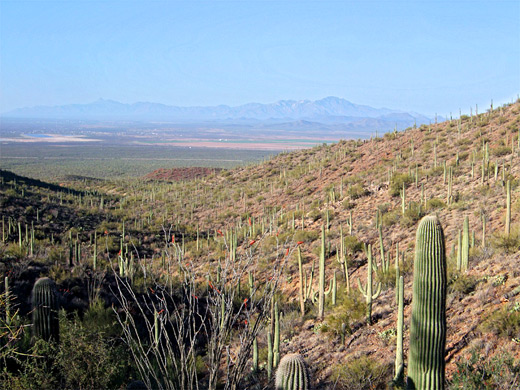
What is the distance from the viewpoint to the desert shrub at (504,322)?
6711 millimetres

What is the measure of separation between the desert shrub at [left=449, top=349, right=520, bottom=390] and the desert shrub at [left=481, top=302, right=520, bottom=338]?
0.70 m

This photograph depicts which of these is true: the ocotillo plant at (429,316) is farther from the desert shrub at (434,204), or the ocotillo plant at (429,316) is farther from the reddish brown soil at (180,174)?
the reddish brown soil at (180,174)

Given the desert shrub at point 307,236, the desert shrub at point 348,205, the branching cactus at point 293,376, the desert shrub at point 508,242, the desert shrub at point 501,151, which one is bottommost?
the desert shrub at point 307,236

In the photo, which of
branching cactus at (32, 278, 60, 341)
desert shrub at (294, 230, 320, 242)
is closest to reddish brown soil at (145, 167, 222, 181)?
desert shrub at (294, 230, 320, 242)

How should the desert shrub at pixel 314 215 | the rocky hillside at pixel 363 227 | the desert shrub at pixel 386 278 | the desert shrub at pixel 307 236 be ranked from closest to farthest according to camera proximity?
the rocky hillside at pixel 363 227, the desert shrub at pixel 386 278, the desert shrub at pixel 307 236, the desert shrub at pixel 314 215

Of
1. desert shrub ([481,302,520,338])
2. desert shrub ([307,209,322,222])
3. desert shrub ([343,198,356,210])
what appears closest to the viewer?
desert shrub ([481,302,520,338])

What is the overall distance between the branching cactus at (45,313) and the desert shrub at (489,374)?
21.3ft

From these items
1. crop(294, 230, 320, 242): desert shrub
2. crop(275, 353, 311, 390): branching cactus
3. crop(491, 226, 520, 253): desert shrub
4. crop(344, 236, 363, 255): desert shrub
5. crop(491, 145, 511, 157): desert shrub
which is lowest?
crop(294, 230, 320, 242): desert shrub

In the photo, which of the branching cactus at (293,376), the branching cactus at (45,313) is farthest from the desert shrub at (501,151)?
the branching cactus at (45,313)

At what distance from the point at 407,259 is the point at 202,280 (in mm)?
6489

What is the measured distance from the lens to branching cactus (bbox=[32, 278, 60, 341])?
7773 millimetres

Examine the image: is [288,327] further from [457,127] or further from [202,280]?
[457,127]

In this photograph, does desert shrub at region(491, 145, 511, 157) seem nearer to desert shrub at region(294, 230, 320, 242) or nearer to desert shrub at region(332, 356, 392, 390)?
desert shrub at region(294, 230, 320, 242)

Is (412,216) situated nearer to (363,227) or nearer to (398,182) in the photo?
(363,227)
